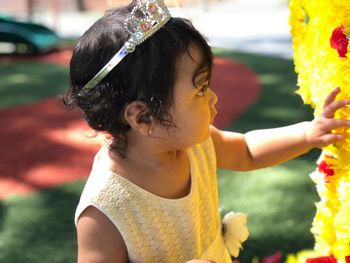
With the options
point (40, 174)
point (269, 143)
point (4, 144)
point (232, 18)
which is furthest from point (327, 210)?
point (232, 18)

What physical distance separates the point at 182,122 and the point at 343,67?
1.12 ft

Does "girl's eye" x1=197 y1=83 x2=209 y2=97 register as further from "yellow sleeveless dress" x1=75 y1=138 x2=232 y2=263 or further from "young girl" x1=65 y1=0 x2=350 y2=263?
"yellow sleeveless dress" x1=75 y1=138 x2=232 y2=263

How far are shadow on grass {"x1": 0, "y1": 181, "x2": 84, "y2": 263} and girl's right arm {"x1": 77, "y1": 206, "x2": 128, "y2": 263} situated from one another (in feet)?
2.98

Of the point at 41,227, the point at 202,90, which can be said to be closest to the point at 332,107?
the point at 202,90

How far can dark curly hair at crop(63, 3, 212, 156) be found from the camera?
1.08 m

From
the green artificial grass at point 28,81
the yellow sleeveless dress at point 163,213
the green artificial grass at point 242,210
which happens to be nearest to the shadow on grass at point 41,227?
the green artificial grass at point 242,210

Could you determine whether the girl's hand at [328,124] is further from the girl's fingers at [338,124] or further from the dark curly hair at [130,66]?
the dark curly hair at [130,66]

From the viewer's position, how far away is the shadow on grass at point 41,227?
2062 millimetres

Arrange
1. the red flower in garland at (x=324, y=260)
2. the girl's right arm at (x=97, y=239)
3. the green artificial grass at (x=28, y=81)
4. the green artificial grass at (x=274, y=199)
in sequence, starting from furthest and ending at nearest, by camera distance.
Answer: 1. the green artificial grass at (x=28, y=81)
2. the green artificial grass at (x=274, y=199)
3. the red flower in garland at (x=324, y=260)
4. the girl's right arm at (x=97, y=239)

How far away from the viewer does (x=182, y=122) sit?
1.14m

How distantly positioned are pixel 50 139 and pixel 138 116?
255 cm

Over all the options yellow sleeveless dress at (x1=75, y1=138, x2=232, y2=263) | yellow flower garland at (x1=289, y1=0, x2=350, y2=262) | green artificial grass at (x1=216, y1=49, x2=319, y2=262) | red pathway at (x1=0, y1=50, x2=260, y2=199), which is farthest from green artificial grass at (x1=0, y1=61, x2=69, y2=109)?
yellow flower garland at (x1=289, y1=0, x2=350, y2=262)

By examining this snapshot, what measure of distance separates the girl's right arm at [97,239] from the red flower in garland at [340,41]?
59 centimetres

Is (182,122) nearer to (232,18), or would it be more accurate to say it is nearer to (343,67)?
(343,67)
